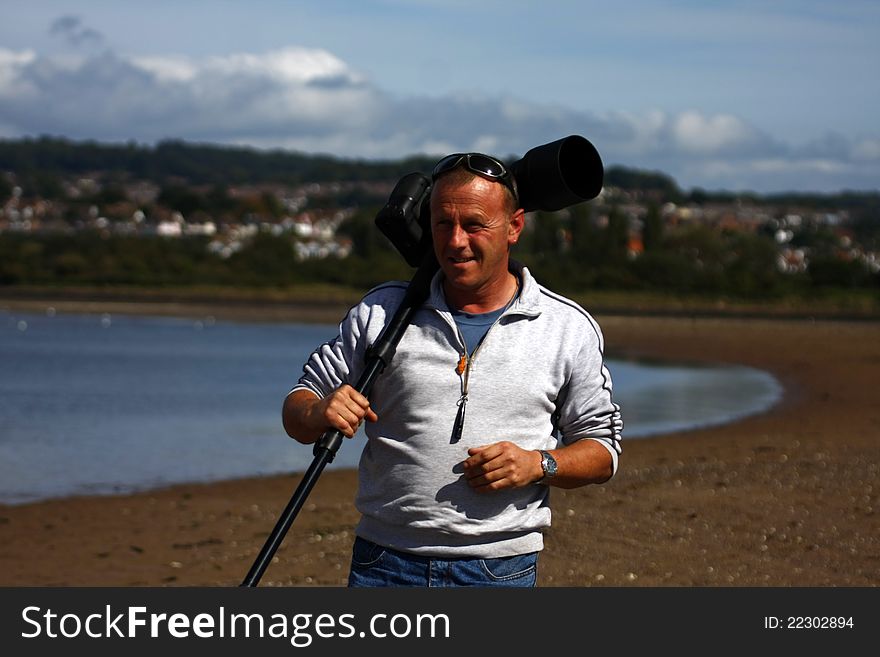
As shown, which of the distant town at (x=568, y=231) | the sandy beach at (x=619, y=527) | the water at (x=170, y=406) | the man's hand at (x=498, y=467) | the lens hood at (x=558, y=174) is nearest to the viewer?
the man's hand at (x=498, y=467)

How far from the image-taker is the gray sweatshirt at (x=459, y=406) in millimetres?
3008

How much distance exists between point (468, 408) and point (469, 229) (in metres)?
0.39

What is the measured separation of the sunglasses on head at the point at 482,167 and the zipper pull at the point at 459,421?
1.56 ft

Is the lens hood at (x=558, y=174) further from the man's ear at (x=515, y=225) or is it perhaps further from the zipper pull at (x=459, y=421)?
the zipper pull at (x=459, y=421)

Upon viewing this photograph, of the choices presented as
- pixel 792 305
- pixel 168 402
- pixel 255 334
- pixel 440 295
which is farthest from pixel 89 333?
pixel 440 295

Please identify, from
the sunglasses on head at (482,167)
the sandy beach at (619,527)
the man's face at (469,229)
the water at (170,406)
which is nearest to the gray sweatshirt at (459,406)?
the man's face at (469,229)

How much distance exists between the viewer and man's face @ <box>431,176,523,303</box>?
9.74 ft

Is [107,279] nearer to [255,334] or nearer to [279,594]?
[255,334]

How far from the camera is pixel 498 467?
2912 mm

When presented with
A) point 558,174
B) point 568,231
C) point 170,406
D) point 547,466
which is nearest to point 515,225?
point 558,174

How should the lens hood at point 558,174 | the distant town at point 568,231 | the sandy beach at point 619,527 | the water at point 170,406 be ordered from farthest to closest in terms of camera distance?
the distant town at point 568,231, the water at point 170,406, the sandy beach at point 619,527, the lens hood at point 558,174

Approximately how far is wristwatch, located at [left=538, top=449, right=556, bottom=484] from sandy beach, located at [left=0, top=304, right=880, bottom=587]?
4.49 m

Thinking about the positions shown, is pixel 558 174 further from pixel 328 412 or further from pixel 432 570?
pixel 432 570

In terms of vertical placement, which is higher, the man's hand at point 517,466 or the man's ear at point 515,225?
the man's ear at point 515,225
